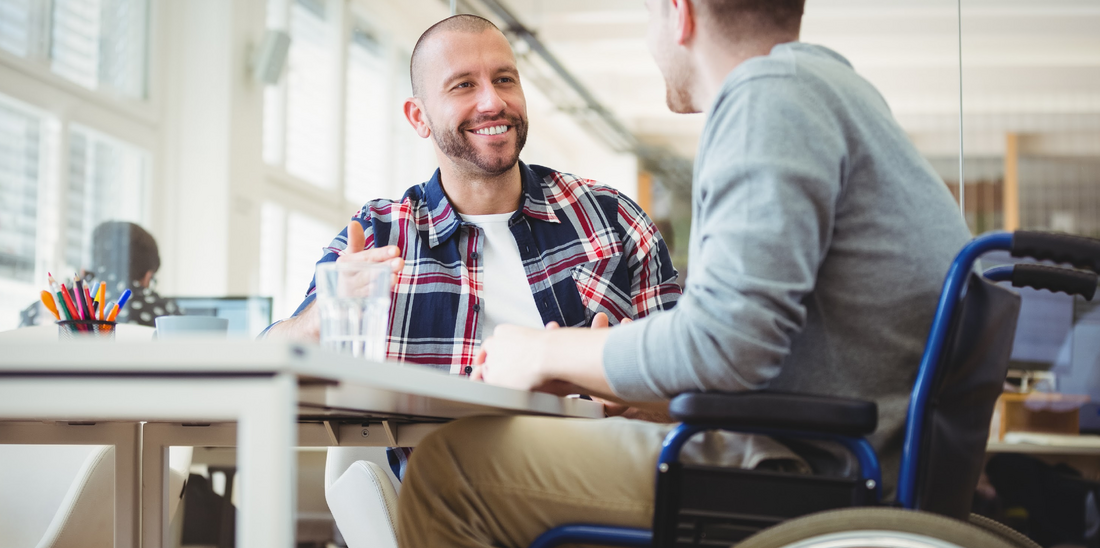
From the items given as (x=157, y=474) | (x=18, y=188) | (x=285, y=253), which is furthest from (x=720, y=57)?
(x=285, y=253)

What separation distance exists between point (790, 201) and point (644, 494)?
12.4 inches

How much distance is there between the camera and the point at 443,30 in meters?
2.02

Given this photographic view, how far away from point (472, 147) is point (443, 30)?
0.26 meters

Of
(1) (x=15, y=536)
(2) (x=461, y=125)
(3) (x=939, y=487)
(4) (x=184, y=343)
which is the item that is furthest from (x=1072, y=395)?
(4) (x=184, y=343)

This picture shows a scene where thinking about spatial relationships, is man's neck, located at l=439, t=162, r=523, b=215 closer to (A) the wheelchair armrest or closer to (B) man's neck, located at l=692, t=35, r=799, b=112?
(B) man's neck, located at l=692, t=35, r=799, b=112

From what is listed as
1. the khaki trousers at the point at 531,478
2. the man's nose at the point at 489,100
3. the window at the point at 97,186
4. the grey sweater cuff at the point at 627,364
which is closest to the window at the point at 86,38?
the window at the point at 97,186

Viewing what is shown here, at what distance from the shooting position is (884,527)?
30.3 inches

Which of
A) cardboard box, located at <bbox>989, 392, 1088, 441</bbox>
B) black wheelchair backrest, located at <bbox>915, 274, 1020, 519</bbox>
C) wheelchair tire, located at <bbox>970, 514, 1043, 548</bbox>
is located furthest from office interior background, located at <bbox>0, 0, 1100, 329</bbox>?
black wheelchair backrest, located at <bbox>915, 274, 1020, 519</bbox>

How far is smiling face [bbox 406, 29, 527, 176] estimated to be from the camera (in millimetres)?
1936

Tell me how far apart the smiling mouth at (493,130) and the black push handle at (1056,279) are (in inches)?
44.3

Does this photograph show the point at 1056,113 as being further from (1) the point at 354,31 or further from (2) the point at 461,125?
(2) the point at 461,125

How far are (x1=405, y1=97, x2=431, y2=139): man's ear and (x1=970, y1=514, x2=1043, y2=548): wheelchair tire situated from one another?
1.28 meters

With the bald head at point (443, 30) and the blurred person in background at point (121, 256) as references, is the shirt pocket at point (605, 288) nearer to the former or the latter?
the bald head at point (443, 30)

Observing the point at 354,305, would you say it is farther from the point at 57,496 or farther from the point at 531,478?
the point at 57,496
